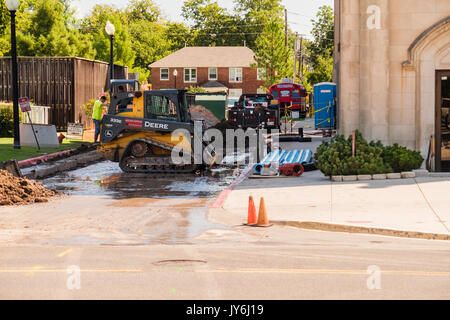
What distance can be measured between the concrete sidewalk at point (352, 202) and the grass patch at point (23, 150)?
9.10m

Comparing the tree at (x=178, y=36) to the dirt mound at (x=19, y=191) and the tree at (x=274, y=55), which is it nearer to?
the tree at (x=274, y=55)

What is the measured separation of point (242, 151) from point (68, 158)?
26.4ft

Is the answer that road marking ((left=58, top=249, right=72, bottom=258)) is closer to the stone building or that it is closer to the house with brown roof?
the stone building

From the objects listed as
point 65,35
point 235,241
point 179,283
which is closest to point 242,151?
point 235,241

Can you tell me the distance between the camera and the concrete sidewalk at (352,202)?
1377cm

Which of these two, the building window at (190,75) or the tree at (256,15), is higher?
the tree at (256,15)

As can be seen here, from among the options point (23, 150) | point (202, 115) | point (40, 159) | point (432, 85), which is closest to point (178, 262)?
point (432, 85)

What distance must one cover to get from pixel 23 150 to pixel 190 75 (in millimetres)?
71220

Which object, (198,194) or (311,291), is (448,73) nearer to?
(198,194)

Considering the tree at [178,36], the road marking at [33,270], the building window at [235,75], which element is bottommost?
the road marking at [33,270]

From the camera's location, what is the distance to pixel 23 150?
27109 millimetres

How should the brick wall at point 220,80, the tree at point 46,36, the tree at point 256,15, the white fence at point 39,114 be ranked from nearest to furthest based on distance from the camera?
the white fence at point 39,114 → the tree at point 46,36 → the brick wall at point 220,80 → the tree at point 256,15

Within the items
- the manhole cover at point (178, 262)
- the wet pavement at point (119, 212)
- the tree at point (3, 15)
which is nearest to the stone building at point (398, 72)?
the wet pavement at point (119, 212)

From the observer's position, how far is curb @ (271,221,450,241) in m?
12.5
